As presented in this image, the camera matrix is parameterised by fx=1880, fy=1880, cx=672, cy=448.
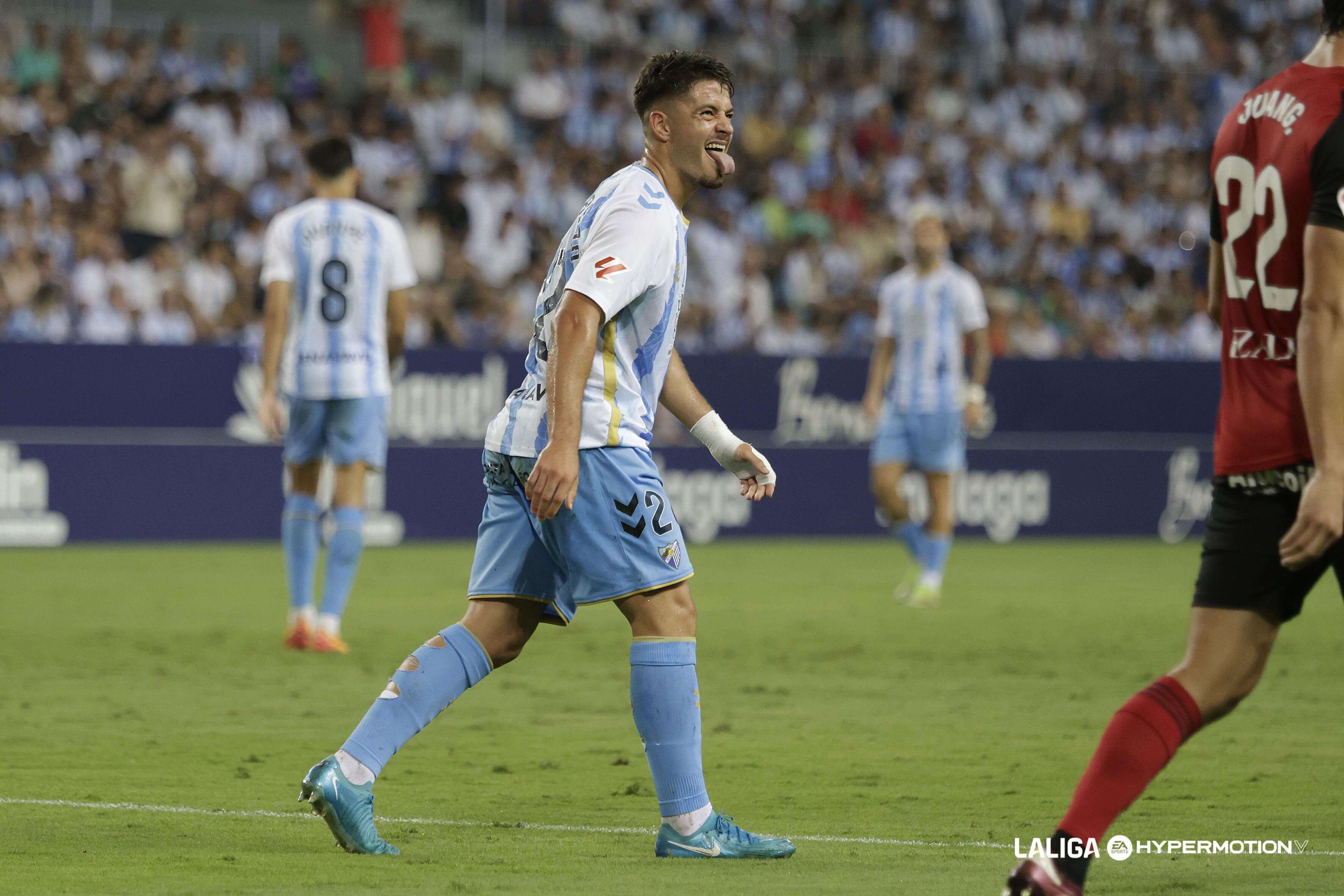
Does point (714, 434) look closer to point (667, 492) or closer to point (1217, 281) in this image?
point (1217, 281)

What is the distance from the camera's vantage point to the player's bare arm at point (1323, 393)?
3.93 m

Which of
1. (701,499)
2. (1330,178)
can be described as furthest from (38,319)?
(1330,178)

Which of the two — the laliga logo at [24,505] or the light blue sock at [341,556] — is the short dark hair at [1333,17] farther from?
the laliga logo at [24,505]

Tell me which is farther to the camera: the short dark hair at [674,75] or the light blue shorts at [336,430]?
the light blue shorts at [336,430]

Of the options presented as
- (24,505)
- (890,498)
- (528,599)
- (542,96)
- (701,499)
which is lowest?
(701,499)

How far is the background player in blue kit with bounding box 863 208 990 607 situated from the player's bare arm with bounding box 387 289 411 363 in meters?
4.04

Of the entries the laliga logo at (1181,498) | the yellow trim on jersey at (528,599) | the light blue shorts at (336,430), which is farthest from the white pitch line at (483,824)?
the laliga logo at (1181,498)

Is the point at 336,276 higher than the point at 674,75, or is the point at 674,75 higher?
the point at 674,75

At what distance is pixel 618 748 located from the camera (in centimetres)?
674

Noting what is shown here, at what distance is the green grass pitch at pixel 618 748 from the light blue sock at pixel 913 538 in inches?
15.3

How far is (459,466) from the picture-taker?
1678cm

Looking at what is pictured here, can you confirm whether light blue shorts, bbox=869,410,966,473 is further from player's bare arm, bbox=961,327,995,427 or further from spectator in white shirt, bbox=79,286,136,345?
spectator in white shirt, bbox=79,286,136,345

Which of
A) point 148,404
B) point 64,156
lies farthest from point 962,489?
point 64,156

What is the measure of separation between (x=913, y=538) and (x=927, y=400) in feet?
3.10
